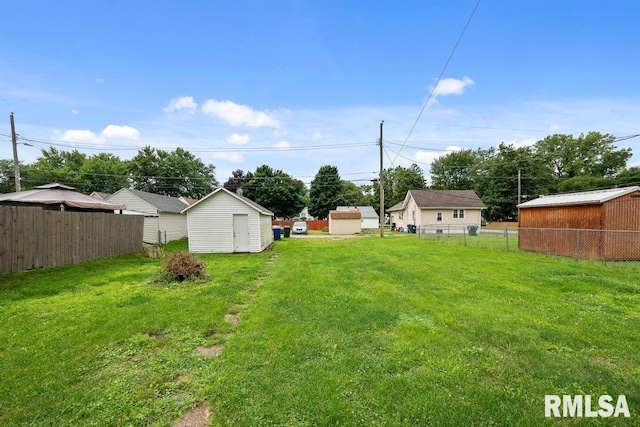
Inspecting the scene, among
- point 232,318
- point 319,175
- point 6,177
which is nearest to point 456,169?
point 319,175

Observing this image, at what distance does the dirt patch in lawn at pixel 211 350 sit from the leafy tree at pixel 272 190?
36422mm

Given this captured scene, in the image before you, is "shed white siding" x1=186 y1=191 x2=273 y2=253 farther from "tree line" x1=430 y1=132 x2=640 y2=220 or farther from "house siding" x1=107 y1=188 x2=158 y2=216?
"tree line" x1=430 y1=132 x2=640 y2=220

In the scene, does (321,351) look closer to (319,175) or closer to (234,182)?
(234,182)

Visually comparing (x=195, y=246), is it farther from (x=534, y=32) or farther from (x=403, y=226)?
(x=403, y=226)

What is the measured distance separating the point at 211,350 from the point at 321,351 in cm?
154

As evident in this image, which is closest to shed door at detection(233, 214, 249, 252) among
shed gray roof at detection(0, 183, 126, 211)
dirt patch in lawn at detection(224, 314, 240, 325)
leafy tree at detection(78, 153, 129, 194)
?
shed gray roof at detection(0, 183, 126, 211)

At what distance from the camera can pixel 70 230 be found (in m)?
9.91

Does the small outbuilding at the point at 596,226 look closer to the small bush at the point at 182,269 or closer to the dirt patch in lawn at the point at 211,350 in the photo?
the dirt patch in lawn at the point at 211,350

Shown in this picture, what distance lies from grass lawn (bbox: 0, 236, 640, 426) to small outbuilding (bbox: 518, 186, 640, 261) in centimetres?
444

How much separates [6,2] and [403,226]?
111 feet

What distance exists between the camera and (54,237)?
30.5 ft

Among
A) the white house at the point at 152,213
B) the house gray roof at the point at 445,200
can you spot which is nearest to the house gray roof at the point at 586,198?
the house gray roof at the point at 445,200

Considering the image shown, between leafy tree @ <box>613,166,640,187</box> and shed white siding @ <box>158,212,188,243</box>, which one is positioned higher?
leafy tree @ <box>613,166,640,187</box>

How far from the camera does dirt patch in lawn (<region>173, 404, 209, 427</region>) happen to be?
2348 mm
